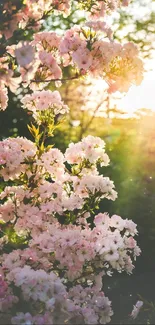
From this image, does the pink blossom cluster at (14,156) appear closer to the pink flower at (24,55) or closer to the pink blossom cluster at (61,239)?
the pink blossom cluster at (61,239)

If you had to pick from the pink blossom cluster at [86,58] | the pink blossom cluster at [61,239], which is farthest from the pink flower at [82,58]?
the pink blossom cluster at [61,239]

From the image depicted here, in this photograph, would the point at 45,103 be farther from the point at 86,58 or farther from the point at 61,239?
the point at 61,239

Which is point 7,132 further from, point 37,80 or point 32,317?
point 32,317

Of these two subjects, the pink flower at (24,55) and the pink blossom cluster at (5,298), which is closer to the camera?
the pink flower at (24,55)

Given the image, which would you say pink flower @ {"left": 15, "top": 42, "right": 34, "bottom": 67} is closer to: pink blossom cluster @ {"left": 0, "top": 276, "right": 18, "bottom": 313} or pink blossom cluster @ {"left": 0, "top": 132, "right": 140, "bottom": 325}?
pink blossom cluster @ {"left": 0, "top": 132, "right": 140, "bottom": 325}

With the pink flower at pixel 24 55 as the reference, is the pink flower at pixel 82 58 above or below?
above

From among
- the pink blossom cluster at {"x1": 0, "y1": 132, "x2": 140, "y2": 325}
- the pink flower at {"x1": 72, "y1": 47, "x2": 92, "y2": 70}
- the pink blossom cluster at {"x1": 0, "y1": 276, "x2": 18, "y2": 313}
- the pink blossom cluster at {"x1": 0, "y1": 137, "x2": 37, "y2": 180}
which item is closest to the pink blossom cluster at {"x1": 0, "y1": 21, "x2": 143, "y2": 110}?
the pink flower at {"x1": 72, "y1": 47, "x2": 92, "y2": 70}

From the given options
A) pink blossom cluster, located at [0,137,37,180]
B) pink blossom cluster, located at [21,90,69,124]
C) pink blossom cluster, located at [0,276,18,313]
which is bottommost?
pink blossom cluster, located at [0,276,18,313]

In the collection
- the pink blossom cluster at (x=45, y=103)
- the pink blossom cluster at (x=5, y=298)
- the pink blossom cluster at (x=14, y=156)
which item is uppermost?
the pink blossom cluster at (x=45, y=103)

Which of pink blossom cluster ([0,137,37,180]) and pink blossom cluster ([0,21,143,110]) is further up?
pink blossom cluster ([0,21,143,110])

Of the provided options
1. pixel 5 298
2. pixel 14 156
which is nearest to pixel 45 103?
pixel 14 156

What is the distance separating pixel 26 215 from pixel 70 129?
12.7 ft

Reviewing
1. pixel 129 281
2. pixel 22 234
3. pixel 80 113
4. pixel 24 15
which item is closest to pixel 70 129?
pixel 80 113

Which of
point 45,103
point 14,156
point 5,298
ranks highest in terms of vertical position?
point 45,103
